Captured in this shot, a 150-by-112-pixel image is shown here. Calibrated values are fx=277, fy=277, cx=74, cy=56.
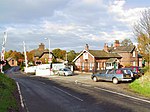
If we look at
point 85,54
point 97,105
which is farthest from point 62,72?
point 97,105

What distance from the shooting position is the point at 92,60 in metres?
64.8

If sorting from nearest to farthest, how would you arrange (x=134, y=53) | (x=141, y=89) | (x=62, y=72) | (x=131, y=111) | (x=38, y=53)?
(x=131, y=111), (x=141, y=89), (x=62, y=72), (x=134, y=53), (x=38, y=53)

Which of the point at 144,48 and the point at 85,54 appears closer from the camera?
the point at 144,48

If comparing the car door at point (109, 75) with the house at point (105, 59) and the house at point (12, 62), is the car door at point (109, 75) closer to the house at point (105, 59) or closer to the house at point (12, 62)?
the house at point (105, 59)

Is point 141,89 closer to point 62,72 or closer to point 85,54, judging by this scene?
point 62,72

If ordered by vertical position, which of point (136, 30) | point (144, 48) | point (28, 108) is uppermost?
point (136, 30)

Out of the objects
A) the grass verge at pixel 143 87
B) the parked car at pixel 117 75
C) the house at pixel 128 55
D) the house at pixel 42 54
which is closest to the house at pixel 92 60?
the house at pixel 128 55

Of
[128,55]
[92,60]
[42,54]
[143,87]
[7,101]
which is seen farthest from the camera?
[42,54]

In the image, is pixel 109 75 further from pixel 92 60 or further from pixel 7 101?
pixel 92 60

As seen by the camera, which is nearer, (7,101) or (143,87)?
(7,101)

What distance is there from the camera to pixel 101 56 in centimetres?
6644

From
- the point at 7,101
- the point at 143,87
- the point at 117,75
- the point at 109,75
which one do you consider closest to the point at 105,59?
the point at 109,75

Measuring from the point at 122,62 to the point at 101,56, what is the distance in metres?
7.46

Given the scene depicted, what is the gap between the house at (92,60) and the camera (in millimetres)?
64688
